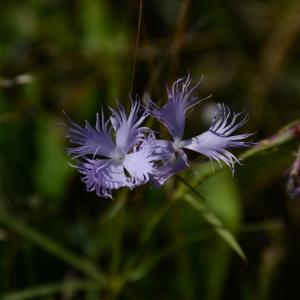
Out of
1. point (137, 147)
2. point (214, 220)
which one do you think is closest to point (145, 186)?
point (214, 220)

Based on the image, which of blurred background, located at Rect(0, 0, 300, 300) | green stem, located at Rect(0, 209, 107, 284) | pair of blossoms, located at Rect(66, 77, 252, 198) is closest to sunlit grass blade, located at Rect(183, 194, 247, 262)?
blurred background, located at Rect(0, 0, 300, 300)

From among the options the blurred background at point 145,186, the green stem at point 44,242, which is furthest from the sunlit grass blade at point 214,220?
the green stem at point 44,242

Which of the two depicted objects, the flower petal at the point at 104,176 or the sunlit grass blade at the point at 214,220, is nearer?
the flower petal at the point at 104,176

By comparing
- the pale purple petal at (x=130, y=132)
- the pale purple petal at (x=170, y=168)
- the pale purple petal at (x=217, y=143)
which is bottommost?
the pale purple petal at (x=170, y=168)

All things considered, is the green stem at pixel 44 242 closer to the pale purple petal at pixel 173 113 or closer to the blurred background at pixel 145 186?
the blurred background at pixel 145 186

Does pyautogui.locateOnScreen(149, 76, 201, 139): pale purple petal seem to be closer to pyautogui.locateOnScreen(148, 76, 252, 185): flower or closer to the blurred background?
pyautogui.locateOnScreen(148, 76, 252, 185): flower

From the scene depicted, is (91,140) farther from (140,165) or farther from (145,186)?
(145,186)

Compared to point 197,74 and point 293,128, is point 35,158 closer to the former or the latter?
point 197,74
